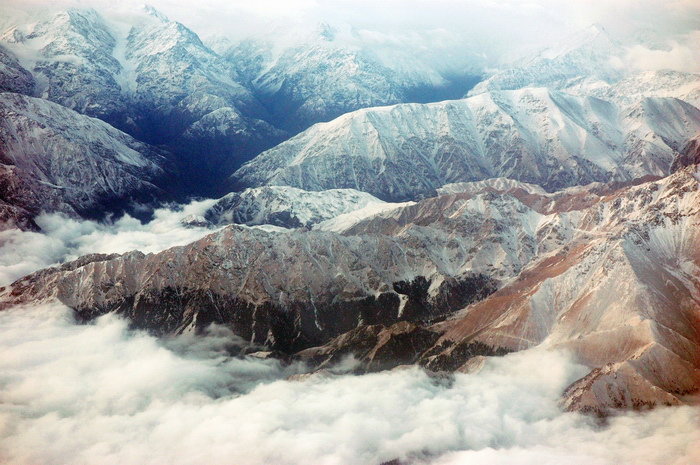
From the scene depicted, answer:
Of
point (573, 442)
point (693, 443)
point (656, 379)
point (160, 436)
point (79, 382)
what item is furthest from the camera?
point (79, 382)

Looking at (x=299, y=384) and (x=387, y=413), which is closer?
(x=387, y=413)

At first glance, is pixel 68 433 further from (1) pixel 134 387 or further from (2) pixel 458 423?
(2) pixel 458 423

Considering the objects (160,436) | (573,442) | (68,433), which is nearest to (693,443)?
(573,442)

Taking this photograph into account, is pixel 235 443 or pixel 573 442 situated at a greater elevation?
pixel 573 442

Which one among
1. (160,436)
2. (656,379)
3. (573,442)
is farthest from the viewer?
(160,436)

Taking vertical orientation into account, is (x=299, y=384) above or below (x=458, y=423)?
below

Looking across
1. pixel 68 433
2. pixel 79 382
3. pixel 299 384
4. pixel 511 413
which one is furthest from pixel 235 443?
pixel 511 413

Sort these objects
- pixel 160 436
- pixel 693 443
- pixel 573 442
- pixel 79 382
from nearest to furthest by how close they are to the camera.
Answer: pixel 693 443, pixel 573 442, pixel 160 436, pixel 79 382

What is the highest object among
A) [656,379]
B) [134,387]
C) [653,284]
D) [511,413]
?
[653,284]

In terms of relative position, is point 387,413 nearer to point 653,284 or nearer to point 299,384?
point 299,384
